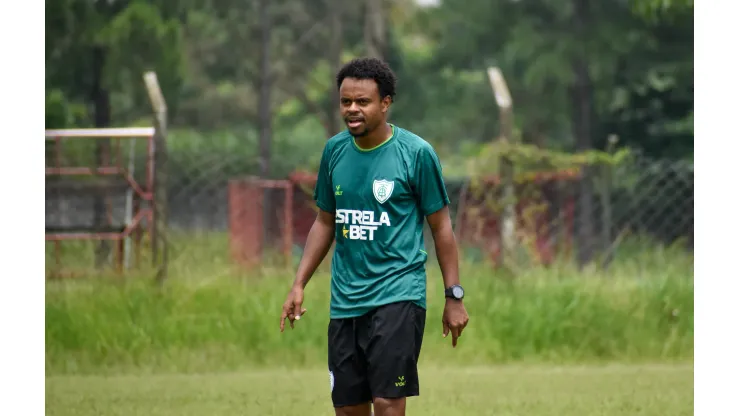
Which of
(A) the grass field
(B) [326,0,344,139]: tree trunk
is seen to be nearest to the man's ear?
(A) the grass field

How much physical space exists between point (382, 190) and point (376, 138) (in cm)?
25

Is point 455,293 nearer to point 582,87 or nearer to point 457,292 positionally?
point 457,292

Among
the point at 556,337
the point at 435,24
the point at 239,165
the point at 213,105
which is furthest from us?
the point at 213,105

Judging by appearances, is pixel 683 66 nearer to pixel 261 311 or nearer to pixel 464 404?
pixel 261 311

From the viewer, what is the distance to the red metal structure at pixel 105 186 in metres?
12.9

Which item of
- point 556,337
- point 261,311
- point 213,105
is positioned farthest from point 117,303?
point 213,105

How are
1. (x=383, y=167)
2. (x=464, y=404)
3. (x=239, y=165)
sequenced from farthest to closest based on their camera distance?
(x=239, y=165)
(x=464, y=404)
(x=383, y=167)

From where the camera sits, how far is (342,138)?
5812 mm

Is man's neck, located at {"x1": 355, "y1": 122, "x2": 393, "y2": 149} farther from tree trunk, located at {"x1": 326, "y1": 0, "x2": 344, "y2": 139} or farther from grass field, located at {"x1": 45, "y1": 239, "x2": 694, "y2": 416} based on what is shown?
tree trunk, located at {"x1": 326, "y1": 0, "x2": 344, "y2": 139}

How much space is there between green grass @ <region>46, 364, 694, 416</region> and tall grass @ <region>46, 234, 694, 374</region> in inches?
12.2

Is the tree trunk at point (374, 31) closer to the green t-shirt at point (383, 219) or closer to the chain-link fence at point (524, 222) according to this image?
the chain-link fence at point (524, 222)

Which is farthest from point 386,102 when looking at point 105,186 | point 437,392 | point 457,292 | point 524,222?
point 105,186

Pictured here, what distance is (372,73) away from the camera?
5.62 metres

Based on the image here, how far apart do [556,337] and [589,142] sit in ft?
49.5
